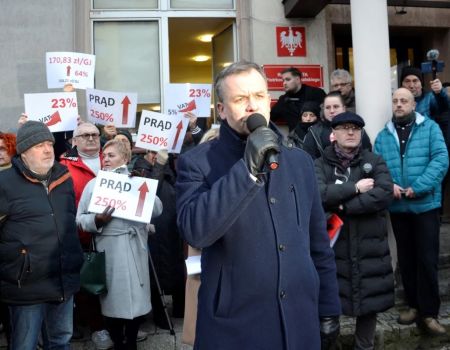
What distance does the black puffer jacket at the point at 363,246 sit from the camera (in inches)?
171

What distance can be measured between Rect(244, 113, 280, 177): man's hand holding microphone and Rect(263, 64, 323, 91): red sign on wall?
19.8 ft

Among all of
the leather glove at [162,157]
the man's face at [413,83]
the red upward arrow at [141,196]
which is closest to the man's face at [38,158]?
the red upward arrow at [141,196]

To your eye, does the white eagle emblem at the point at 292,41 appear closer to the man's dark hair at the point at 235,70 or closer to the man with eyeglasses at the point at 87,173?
the man with eyeglasses at the point at 87,173

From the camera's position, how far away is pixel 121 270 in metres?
4.59

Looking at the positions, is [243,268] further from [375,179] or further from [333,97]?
[333,97]

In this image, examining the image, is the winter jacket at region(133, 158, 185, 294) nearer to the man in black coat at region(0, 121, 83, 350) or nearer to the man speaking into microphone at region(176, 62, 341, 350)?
the man in black coat at region(0, 121, 83, 350)

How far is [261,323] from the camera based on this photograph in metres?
2.19

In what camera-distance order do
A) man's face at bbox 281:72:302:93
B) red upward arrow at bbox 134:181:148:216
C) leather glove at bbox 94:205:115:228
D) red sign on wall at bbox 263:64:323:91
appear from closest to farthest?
leather glove at bbox 94:205:115:228 < red upward arrow at bbox 134:181:148:216 < man's face at bbox 281:72:302:93 < red sign on wall at bbox 263:64:323:91

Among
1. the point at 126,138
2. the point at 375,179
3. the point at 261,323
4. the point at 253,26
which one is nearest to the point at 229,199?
the point at 261,323

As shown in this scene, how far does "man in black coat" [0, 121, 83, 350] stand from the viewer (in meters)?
3.81

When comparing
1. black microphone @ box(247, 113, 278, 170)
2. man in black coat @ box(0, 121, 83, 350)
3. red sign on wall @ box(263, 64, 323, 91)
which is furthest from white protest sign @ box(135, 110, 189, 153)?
black microphone @ box(247, 113, 278, 170)

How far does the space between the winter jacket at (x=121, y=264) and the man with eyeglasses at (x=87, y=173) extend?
0.35 meters

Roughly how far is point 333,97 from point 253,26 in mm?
3247

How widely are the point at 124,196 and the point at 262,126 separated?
2.78 meters
